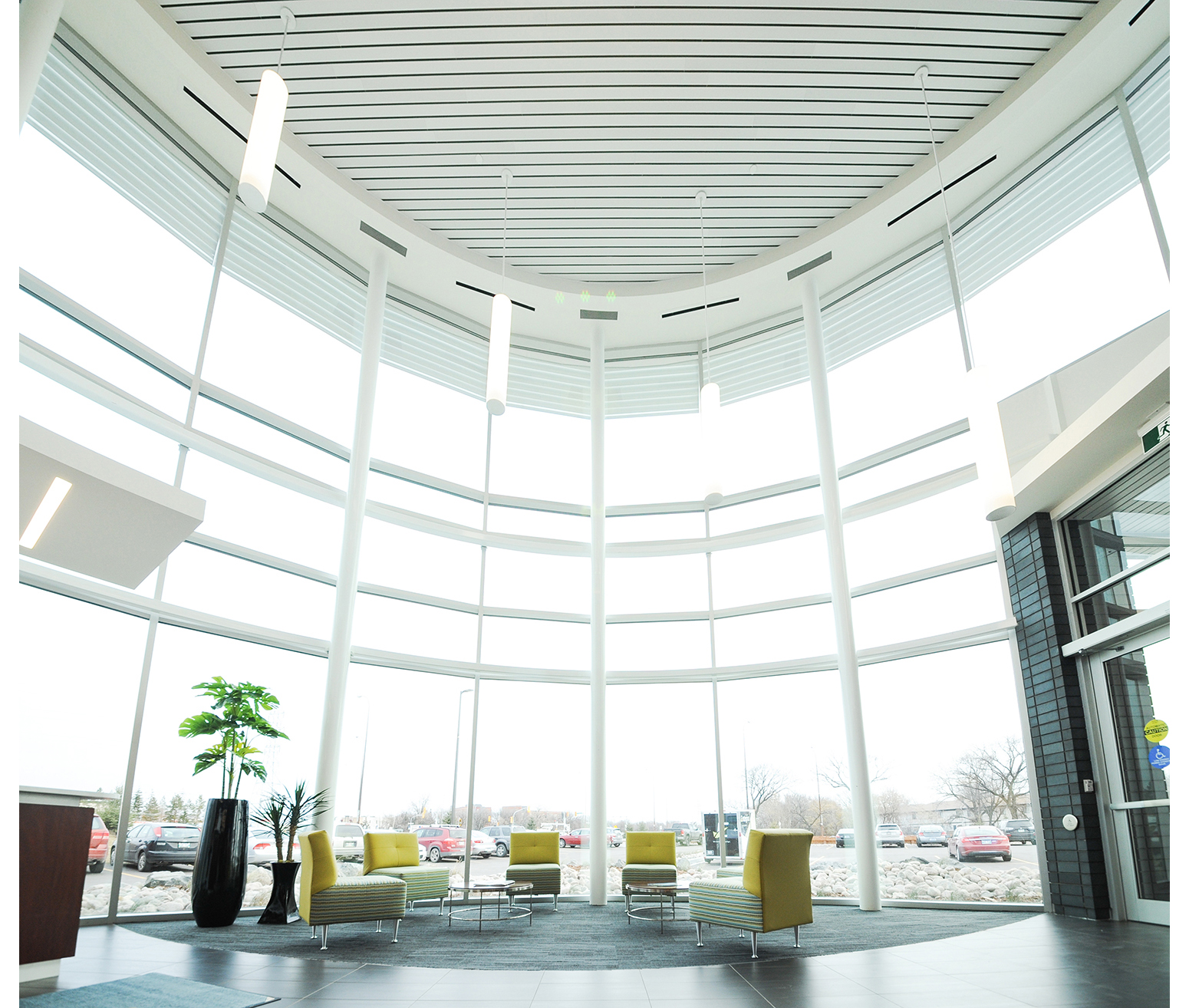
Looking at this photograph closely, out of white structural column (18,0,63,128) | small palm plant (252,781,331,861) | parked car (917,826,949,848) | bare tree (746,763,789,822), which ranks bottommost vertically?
parked car (917,826,949,848)

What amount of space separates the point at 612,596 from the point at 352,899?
521 centimetres

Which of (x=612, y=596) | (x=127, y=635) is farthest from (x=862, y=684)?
(x=127, y=635)

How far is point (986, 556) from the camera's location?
8.21m

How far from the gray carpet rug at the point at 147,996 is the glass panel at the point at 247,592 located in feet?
12.1

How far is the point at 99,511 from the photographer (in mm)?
4695

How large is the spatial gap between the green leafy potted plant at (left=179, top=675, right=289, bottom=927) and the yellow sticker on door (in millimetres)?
7268

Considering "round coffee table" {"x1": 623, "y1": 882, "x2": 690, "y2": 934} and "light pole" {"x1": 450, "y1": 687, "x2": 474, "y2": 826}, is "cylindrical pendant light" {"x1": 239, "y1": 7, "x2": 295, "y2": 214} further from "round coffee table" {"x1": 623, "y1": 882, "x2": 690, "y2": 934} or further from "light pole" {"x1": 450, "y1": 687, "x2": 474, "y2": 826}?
"light pole" {"x1": 450, "y1": 687, "x2": 474, "y2": 826}

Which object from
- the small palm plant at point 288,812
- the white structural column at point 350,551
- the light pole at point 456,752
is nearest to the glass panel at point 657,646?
the light pole at point 456,752

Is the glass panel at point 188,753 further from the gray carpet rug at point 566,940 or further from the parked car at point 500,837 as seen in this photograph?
the parked car at point 500,837

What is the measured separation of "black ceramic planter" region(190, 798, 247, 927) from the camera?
6.59m

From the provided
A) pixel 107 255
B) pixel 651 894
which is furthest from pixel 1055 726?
pixel 107 255

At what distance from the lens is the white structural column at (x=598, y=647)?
29.4 ft

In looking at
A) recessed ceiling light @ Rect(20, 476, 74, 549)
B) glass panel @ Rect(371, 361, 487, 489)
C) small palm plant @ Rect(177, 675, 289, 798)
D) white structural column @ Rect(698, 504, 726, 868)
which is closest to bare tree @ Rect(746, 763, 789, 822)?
white structural column @ Rect(698, 504, 726, 868)

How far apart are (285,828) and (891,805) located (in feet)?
20.2
